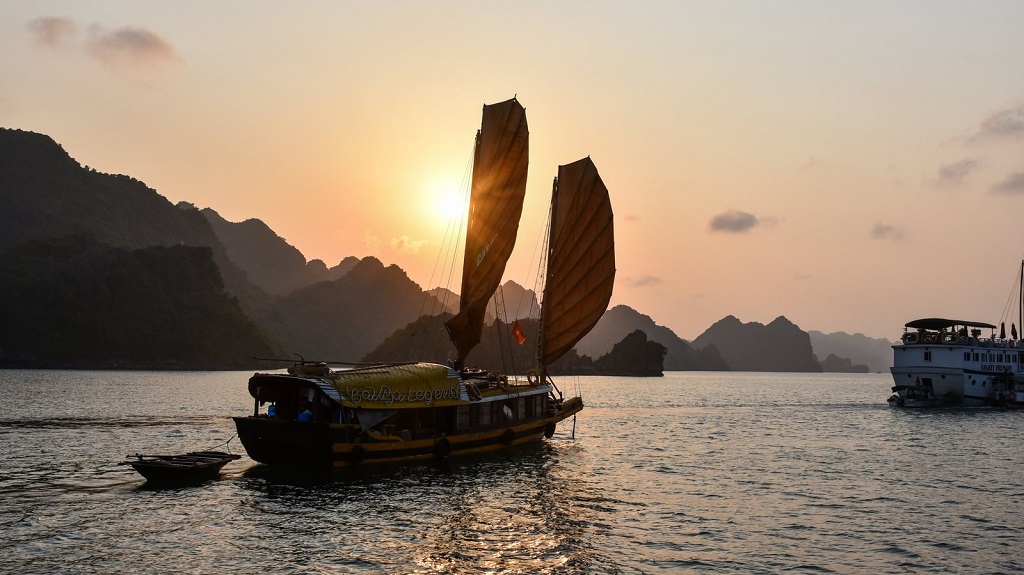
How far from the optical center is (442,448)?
37188mm

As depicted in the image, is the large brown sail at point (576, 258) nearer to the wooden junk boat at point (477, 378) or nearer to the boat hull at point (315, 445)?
the wooden junk boat at point (477, 378)

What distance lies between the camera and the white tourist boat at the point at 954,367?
83812mm

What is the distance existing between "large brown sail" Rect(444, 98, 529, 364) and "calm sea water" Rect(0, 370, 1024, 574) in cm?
884

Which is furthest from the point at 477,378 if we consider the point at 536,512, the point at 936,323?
the point at 936,323

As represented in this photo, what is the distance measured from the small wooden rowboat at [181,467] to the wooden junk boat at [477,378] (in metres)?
1.69

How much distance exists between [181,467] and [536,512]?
548 inches

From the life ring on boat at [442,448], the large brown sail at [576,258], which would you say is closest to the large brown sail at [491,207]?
the large brown sail at [576,258]

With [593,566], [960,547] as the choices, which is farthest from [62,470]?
[960,547]

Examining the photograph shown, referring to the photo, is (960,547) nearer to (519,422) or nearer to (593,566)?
(593,566)

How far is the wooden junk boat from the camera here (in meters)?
33.2

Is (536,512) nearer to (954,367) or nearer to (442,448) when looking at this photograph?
(442,448)

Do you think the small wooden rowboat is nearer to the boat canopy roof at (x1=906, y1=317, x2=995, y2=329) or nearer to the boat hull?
the boat hull

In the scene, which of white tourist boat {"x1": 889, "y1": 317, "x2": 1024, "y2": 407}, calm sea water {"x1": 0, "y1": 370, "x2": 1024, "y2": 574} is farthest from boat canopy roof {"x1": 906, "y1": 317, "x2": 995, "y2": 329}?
calm sea water {"x1": 0, "y1": 370, "x2": 1024, "y2": 574}

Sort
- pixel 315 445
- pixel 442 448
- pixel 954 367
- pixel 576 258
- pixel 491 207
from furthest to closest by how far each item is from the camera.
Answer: pixel 954 367 < pixel 576 258 < pixel 491 207 < pixel 442 448 < pixel 315 445
